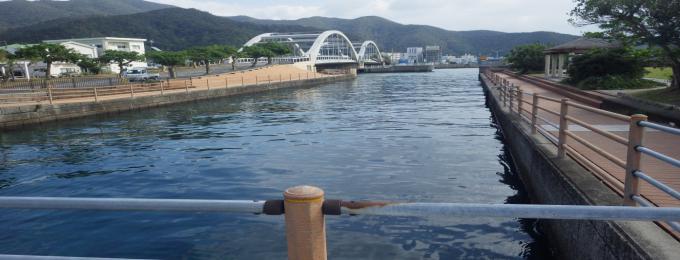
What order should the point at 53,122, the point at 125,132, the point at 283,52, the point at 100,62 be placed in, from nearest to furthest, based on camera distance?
the point at 125,132, the point at 53,122, the point at 100,62, the point at 283,52

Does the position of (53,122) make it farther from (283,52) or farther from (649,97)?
(283,52)

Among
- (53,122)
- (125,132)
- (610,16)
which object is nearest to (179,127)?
(125,132)

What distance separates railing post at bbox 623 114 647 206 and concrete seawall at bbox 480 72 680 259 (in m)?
0.35

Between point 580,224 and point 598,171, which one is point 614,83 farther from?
point 580,224

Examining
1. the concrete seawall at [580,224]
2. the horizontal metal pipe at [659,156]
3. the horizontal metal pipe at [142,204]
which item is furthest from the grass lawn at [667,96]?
the horizontal metal pipe at [142,204]

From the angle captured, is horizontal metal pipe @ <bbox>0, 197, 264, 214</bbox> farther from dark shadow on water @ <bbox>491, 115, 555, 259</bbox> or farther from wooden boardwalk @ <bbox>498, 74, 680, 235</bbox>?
dark shadow on water @ <bbox>491, 115, 555, 259</bbox>

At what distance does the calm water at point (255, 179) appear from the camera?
6.65m

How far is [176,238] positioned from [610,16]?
17423mm

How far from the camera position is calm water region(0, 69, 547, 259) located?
21.8ft

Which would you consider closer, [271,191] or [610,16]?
[271,191]

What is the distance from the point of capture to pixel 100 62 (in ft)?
199

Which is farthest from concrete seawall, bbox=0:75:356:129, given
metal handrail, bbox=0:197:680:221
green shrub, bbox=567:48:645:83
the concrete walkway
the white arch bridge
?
the white arch bridge

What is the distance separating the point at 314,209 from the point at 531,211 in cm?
98

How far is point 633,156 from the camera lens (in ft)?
13.9
